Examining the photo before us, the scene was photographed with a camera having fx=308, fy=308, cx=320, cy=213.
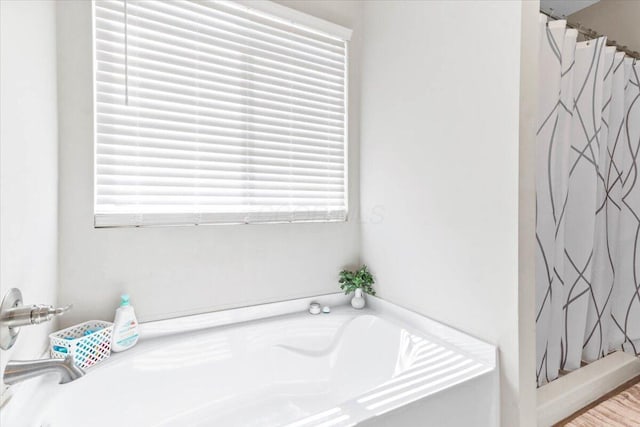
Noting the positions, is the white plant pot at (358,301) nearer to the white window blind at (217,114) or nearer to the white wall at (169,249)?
the white wall at (169,249)

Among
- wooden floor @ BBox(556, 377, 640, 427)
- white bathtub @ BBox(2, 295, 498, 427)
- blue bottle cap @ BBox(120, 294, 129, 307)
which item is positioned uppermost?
blue bottle cap @ BBox(120, 294, 129, 307)

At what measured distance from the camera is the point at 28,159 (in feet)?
3.01

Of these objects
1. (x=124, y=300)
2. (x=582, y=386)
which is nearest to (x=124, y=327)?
(x=124, y=300)

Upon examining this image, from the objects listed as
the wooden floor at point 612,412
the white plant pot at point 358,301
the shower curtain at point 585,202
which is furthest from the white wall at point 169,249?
the wooden floor at point 612,412

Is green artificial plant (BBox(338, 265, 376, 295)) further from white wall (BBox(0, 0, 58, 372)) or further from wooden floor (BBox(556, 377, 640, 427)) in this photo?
white wall (BBox(0, 0, 58, 372))

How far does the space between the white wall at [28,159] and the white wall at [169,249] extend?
6cm

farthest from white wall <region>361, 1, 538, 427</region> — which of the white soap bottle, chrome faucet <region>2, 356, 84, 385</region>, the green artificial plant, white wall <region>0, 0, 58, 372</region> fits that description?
white wall <region>0, 0, 58, 372</region>

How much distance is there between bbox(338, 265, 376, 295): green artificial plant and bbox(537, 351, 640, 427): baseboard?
0.92 m

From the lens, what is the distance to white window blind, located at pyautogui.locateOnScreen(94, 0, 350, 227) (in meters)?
1.28

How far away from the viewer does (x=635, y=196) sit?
169 cm

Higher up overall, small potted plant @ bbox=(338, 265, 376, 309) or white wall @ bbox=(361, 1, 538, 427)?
white wall @ bbox=(361, 1, 538, 427)

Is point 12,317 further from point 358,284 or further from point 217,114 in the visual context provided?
point 358,284

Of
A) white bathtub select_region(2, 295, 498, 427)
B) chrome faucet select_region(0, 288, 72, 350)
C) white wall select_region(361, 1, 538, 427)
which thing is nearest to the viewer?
chrome faucet select_region(0, 288, 72, 350)

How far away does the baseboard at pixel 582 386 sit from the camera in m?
1.44
